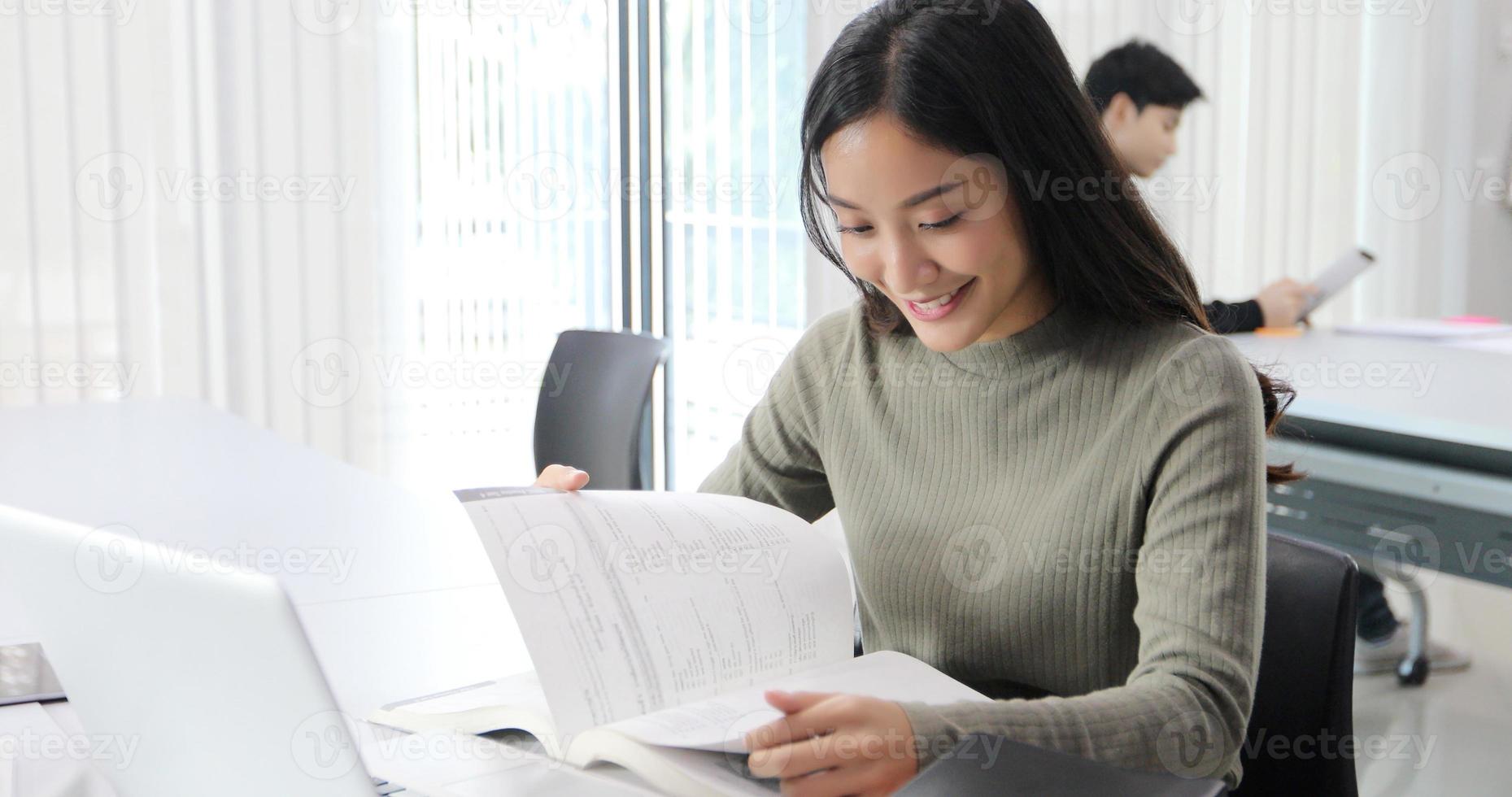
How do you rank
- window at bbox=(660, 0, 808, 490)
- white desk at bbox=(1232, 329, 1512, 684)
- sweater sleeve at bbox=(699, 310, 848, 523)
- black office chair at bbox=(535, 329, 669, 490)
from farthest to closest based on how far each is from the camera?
window at bbox=(660, 0, 808, 490)
black office chair at bbox=(535, 329, 669, 490)
white desk at bbox=(1232, 329, 1512, 684)
sweater sleeve at bbox=(699, 310, 848, 523)

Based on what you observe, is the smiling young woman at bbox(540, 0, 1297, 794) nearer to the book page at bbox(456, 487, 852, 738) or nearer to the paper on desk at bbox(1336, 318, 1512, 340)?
the book page at bbox(456, 487, 852, 738)

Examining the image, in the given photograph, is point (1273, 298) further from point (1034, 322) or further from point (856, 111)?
point (856, 111)

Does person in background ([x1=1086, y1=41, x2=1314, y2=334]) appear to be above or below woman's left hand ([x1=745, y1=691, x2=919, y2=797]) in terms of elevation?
above

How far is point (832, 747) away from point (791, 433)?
25.9 inches

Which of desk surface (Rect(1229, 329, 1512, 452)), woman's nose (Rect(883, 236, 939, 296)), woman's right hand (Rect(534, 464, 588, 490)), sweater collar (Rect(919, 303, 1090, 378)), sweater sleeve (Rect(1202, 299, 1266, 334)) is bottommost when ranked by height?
desk surface (Rect(1229, 329, 1512, 452))

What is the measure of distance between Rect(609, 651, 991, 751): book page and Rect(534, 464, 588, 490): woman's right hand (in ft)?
0.86

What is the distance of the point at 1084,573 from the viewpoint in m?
1.09

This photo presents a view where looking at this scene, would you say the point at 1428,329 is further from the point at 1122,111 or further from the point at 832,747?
the point at 832,747

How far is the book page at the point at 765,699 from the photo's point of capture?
2.50ft

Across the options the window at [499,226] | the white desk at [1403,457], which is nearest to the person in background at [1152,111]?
the white desk at [1403,457]

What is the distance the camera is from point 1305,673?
3.35ft

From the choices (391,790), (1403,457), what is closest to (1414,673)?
(1403,457)

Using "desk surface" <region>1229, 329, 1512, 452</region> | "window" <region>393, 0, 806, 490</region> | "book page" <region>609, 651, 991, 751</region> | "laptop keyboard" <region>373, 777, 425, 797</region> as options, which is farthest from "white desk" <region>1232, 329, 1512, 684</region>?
"window" <region>393, 0, 806, 490</region>

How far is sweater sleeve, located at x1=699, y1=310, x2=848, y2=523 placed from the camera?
137 cm
